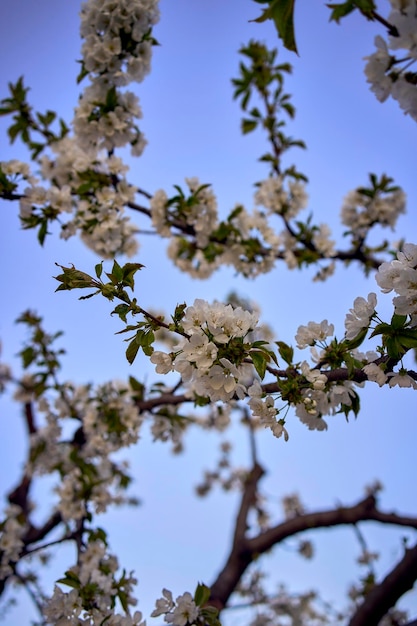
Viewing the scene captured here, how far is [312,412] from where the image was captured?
1.52 metres

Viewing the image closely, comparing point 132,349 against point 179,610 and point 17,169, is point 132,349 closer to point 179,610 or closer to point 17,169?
point 179,610

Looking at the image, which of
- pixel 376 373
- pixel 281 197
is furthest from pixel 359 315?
pixel 281 197

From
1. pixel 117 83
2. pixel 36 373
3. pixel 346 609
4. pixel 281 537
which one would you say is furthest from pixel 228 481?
pixel 117 83

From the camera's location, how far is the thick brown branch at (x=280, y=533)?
4.38m

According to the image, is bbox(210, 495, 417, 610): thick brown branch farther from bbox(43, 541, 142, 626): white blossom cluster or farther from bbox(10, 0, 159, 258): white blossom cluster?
bbox(10, 0, 159, 258): white blossom cluster

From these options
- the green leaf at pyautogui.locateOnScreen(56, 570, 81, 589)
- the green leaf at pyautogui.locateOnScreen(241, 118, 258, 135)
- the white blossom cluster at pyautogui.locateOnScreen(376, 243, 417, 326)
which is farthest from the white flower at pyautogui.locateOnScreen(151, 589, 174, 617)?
the green leaf at pyautogui.locateOnScreen(241, 118, 258, 135)

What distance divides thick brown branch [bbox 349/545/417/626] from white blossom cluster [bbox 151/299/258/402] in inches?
111

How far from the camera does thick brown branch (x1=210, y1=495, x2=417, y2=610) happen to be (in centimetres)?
438

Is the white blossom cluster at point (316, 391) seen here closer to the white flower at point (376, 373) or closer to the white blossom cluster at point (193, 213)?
the white flower at point (376, 373)

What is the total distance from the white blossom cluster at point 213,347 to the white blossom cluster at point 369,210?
289 cm

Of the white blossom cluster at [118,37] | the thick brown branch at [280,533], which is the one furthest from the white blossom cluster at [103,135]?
the thick brown branch at [280,533]

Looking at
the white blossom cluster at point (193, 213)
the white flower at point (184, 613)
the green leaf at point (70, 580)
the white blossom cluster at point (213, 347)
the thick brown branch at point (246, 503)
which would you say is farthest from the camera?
the thick brown branch at point (246, 503)

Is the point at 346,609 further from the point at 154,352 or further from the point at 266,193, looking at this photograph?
the point at 154,352

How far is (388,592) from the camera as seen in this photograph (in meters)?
3.35
